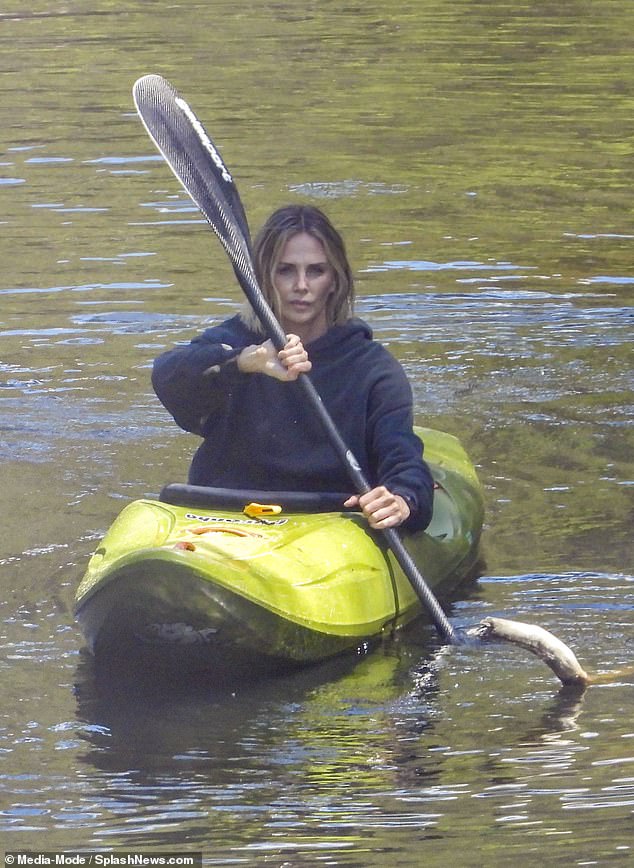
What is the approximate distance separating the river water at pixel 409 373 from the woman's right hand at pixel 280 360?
2.79 feet

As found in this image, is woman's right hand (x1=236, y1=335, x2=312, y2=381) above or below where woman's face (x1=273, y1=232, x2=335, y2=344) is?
below

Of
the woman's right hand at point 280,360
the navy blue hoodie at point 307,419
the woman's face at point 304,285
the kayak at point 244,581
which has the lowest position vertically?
the kayak at point 244,581

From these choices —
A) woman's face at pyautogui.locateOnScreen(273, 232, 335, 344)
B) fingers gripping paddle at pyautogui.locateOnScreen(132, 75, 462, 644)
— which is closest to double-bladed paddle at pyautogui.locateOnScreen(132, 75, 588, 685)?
fingers gripping paddle at pyautogui.locateOnScreen(132, 75, 462, 644)

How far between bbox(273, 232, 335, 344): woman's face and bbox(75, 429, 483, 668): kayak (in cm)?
55

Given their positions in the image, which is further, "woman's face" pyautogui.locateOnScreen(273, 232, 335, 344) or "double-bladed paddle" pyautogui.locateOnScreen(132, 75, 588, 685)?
"woman's face" pyautogui.locateOnScreen(273, 232, 335, 344)

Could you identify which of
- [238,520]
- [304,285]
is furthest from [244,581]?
[304,285]

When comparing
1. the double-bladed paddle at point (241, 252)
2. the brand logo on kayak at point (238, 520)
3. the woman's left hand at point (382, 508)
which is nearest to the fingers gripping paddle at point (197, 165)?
the double-bladed paddle at point (241, 252)

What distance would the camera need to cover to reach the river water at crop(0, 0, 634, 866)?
163 inches

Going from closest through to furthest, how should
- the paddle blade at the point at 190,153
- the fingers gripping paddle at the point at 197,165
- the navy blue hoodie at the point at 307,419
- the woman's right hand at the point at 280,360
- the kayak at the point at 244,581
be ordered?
the kayak at the point at 244,581 < the woman's right hand at the point at 280,360 < the navy blue hoodie at the point at 307,419 < the fingers gripping paddle at the point at 197,165 < the paddle blade at the point at 190,153

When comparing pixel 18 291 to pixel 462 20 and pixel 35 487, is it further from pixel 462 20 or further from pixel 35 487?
pixel 462 20

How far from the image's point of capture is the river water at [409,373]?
4152 millimetres

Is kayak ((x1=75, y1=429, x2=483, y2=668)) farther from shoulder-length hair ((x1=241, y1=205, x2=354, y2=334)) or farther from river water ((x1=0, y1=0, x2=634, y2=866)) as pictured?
shoulder-length hair ((x1=241, y1=205, x2=354, y2=334))

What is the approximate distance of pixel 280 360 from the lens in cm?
508

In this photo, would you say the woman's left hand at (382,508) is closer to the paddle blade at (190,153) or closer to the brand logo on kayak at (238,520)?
the brand logo on kayak at (238,520)
